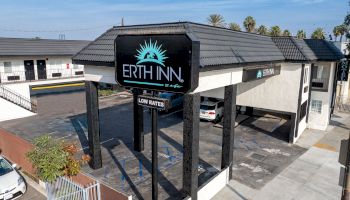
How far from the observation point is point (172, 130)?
64.6 ft

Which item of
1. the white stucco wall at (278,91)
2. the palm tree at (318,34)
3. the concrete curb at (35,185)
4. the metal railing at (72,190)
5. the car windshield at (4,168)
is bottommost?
the concrete curb at (35,185)

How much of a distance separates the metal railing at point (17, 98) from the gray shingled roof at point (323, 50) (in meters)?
24.8

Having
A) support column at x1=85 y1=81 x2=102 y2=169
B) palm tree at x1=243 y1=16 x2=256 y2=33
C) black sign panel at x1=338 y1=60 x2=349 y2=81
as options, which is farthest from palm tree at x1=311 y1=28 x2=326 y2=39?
support column at x1=85 y1=81 x2=102 y2=169

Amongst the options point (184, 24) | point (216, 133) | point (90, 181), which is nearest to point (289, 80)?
point (216, 133)

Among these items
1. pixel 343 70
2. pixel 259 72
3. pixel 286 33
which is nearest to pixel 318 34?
pixel 286 33

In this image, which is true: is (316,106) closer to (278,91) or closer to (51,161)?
(278,91)

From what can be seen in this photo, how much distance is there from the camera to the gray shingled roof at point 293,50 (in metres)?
16.9

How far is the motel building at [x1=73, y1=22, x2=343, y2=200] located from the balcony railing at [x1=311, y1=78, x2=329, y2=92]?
0.07 meters

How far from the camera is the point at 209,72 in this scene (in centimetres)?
986

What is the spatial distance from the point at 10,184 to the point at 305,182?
14.2 metres

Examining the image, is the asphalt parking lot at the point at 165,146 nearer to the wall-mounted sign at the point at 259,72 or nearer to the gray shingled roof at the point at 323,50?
the wall-mounted sign at the point at 259,72

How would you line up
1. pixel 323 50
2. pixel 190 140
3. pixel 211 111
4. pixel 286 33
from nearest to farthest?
1. pixel 190 140
2. pixel 323 50
3. pixel 211 111
4. pixel 286 33

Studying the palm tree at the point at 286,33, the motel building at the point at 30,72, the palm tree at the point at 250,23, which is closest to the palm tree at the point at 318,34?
the palm tree at the point at 286,33

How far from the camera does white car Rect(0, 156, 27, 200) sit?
482 inches
